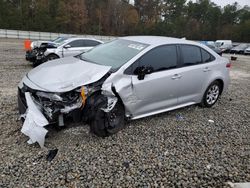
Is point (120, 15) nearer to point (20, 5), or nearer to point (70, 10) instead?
point (70, 10)

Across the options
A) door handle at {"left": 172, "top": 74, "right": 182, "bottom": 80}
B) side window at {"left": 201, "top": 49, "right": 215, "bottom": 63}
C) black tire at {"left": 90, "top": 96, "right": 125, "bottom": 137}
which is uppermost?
side window at {"left": 201, "top": 49, "right": 215, "bottom": 63}

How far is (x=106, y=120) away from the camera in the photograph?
3684mm

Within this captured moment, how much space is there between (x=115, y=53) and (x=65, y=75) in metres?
1.16

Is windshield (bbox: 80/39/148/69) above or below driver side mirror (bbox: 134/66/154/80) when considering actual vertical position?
above

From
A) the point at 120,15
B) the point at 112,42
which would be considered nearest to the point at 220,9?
the point at 120,15

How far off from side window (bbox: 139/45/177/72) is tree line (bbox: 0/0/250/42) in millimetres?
41721

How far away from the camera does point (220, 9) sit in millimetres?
67562

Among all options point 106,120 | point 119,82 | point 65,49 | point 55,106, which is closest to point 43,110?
point 55,106

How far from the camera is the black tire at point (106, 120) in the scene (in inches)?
141

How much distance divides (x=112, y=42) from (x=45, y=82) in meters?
1.97

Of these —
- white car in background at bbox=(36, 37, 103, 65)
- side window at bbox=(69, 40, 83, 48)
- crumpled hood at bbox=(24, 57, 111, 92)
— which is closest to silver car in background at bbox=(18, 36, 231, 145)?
crumpled hood at bbox=(24, 57, 111, 92)

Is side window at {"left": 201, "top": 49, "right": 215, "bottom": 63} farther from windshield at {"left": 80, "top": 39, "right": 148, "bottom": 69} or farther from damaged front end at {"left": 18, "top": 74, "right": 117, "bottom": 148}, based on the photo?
damaged front end at {"left": 18, "top": 74, "right": 117, "bottom": 148}

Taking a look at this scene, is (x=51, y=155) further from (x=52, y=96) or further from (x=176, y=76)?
(x=176, y=76)

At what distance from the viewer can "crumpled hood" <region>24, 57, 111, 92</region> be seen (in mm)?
3457
